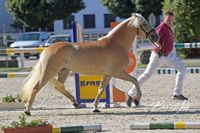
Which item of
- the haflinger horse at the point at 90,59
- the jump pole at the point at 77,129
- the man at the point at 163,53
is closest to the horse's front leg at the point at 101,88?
the haflinger horse at the point at 90,59

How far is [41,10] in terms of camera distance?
6122 centimetres

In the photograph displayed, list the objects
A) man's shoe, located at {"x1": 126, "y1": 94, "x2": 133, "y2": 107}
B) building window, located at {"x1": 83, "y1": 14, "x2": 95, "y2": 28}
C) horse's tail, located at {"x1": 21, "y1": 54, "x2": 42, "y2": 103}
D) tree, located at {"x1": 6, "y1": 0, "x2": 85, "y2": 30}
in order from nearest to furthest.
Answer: horse's tail, located at {"x1": 21, "y1": 54, "x2": 42, "y2": 103}
man's shoe, located at {"x1": 126, "y1": 94, "x2": 133, "y2": 107}
tree, located at {"x1": 6, "y1": 0, "x2": 85, "y2": 30}
building window, located at {"x1": 83, "y1": 14, "x2": 95, "y2": 28}

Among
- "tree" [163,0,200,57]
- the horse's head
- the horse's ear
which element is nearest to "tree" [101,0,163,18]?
"tree" [163,0,200,57]

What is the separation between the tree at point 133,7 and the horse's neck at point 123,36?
4723 cm

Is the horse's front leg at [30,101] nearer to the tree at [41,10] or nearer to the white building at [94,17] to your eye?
the tree at [41,10]

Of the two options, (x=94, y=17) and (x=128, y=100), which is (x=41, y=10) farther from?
(x=128, y=100)

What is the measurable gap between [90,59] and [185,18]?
21.8 metres

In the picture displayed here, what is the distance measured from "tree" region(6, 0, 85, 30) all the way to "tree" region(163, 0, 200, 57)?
28607 millimetres

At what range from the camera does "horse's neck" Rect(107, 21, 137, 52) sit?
504 inches

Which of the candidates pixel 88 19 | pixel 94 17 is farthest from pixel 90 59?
pixel 88 19

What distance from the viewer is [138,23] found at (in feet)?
41.7

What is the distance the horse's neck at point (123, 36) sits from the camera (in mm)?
12789

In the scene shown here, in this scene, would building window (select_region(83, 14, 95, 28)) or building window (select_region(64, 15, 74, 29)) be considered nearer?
building window (select_region(64, 15, 74, 29))

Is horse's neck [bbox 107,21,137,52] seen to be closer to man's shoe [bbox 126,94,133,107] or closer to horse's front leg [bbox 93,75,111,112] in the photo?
horse's front leg [bbox 93,75,111,112]
